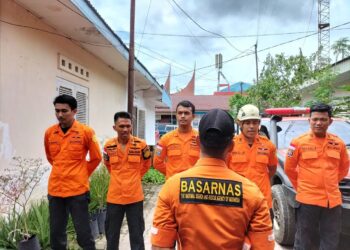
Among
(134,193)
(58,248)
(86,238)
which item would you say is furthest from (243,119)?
(58,248)

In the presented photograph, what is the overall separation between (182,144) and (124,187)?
778 mm

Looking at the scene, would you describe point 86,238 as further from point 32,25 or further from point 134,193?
point 32,25

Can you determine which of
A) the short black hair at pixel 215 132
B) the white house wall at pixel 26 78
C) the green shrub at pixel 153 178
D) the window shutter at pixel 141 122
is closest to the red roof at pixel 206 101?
the window shutter at pixel 141 122

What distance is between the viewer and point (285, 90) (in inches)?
543

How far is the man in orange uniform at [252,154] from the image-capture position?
360 centimetres

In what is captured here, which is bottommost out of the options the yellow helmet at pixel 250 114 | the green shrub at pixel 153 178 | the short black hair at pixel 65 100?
the green shrub at pixel 153 178

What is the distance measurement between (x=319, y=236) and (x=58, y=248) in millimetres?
2745

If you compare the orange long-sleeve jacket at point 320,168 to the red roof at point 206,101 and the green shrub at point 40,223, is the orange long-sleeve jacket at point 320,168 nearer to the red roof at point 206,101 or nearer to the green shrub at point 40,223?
the green shrub at point 40,223

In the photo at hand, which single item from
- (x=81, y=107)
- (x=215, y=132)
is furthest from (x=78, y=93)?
(x=215, y=132)

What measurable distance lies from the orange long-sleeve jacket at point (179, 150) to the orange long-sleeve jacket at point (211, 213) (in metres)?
2.11

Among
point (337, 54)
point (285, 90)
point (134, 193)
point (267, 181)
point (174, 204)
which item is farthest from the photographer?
point (337, 54)

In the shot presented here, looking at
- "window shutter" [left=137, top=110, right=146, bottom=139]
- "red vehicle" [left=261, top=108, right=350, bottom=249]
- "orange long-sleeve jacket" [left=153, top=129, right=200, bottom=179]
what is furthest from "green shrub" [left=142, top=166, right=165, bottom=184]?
"orange long-sleeve jacket" [left=153, top=129, right=200, bottom=179]

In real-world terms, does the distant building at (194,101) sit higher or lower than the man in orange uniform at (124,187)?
higher

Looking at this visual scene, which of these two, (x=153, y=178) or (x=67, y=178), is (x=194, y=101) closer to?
(x=153, y=178)
